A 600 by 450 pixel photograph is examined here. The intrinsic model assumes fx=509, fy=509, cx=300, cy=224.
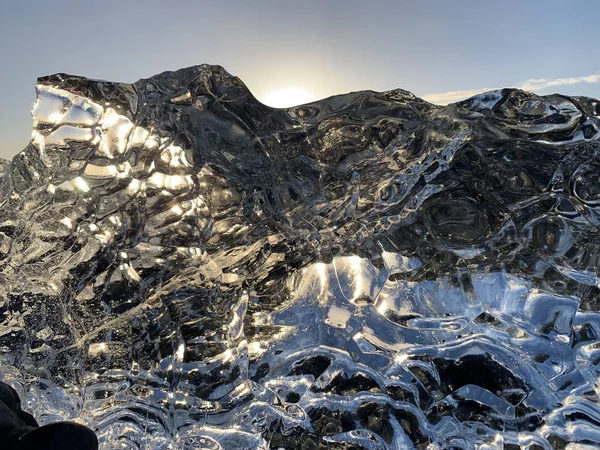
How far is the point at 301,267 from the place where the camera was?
2.20m

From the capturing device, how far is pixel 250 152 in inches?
84.5

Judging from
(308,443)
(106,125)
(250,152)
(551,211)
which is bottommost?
(308,443)

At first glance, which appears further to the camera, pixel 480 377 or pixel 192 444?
pixel 480 377

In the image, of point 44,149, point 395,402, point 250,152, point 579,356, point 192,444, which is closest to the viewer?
point 192,444

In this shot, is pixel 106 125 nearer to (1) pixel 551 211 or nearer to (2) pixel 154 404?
(2) pixel 154 404

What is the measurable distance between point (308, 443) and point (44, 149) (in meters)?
1.47

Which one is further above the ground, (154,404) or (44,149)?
(44,149)

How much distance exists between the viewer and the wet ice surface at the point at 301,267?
5.40 ft

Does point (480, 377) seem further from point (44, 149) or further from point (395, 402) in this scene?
point (44, 149)

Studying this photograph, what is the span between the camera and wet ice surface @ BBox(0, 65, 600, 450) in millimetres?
1646

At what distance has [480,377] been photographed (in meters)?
1.70

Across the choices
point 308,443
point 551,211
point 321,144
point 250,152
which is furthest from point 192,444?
point 551,211

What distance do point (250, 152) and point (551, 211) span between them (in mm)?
1298

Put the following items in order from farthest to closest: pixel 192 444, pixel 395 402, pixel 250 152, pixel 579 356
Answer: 1. pixel 250 152
2. pixel 579 356
3. pixel 395 402
4. pixel 192 444
